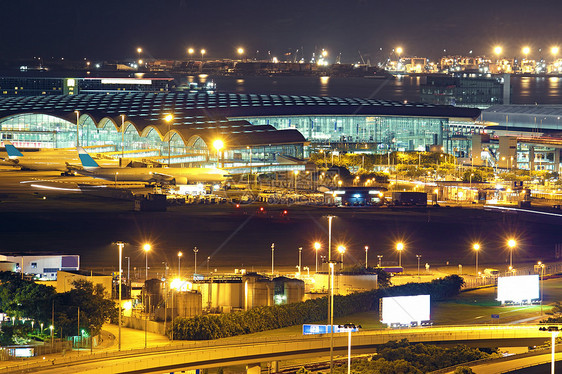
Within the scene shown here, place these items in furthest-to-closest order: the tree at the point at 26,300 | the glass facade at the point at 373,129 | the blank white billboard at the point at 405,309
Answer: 1. the glass facade at the point at 373,129
2. the blank white billboard at the point at 405,309
3. the tree at the point at 26,300

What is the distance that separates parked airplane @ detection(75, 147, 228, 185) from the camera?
69562 millimetres

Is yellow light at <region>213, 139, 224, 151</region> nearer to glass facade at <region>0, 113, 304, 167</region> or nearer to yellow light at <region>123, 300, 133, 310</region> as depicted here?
glass facade at <region>0, 113, 304, 167</region>

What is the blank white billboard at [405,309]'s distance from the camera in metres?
32.9

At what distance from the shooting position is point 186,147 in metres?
77.4

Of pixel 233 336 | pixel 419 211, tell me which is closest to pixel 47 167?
pixel 419 211

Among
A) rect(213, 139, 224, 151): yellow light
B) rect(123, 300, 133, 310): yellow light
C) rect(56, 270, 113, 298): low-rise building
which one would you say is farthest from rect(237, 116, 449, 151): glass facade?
rect(123, 300, 133, 310): yellow light

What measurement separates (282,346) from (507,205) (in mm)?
37819

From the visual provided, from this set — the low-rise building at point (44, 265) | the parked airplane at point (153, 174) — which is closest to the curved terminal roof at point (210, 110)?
the parked airplane at point (153, 174)

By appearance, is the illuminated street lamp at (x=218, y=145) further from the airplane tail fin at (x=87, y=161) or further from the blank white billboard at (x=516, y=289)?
the blank white billboard at (x=516, y=289)

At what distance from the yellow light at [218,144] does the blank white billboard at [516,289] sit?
39.7 m

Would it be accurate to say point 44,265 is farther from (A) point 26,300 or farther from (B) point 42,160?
(B) point 42,160

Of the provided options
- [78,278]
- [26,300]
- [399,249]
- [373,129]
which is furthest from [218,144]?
[26,300]

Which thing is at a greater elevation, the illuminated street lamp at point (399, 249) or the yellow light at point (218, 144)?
the yellow light at point (218, 144)

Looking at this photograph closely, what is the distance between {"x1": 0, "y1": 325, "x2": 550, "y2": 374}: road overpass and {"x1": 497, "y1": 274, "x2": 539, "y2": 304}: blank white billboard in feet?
19.2
